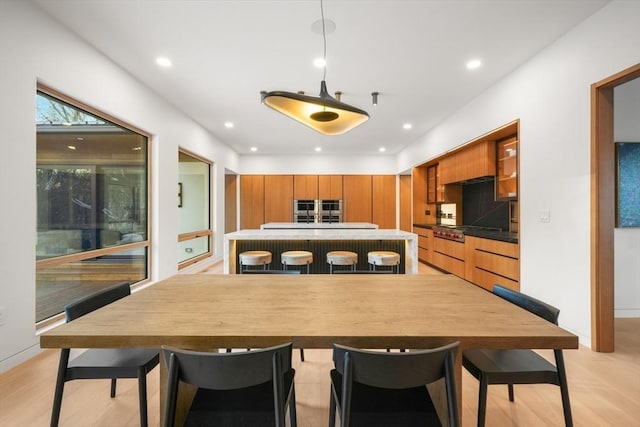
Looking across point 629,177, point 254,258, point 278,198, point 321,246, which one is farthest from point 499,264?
point 278,198

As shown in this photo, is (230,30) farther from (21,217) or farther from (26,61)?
(21,217)

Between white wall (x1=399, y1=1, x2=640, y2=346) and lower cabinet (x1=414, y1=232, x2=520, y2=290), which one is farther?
lower cabinet (x1=414, y1=232, x2=520, y2=290)

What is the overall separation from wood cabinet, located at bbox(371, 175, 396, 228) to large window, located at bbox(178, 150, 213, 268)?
4.38 meters

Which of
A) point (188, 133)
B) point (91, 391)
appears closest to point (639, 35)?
point (91, 391)

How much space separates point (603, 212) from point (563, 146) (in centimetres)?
70

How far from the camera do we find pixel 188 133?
502 cm

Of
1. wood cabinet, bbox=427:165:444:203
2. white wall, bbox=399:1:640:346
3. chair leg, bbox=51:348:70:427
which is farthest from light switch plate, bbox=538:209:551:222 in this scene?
chair leg, bbox=51:348:70:427

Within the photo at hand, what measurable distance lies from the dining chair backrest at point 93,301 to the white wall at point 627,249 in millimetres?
4647

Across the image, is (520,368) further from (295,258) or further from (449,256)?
(449,256)

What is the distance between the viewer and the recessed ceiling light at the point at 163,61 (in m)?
3.10

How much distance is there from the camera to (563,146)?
2699 millimetres

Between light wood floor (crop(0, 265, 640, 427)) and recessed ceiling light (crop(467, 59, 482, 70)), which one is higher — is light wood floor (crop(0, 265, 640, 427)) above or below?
below

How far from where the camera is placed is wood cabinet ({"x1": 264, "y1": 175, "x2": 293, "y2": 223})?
800 cm

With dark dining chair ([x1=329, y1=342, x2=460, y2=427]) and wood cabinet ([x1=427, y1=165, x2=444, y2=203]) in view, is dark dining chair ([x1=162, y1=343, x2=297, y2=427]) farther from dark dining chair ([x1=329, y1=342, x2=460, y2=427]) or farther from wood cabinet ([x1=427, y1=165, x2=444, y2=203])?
wood cabinet ([x1=427, y1=165, x2=444, y2=203])
